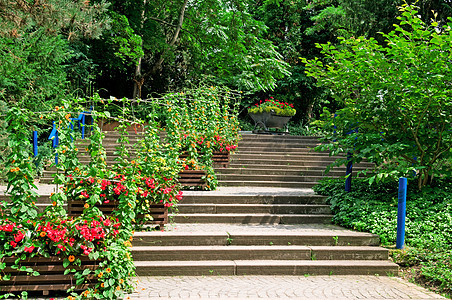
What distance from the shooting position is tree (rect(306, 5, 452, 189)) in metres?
6.56

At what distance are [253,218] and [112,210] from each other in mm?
2676

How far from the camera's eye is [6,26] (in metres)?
8.07

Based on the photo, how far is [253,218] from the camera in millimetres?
7246

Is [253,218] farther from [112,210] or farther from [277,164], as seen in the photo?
[277,164]

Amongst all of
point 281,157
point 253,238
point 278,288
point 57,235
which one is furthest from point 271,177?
point 57,235

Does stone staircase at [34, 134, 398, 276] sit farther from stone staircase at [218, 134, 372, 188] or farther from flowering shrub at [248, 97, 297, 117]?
flowering shrub at [248, 97, 297, 117]

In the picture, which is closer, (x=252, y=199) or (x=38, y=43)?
(x=252, y=199)

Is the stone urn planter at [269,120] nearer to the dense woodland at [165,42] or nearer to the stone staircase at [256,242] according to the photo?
the dense woodland at [165,42]

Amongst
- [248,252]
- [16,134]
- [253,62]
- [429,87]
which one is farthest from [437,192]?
[253,62]

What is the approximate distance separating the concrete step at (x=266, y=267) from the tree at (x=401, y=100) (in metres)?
1.50

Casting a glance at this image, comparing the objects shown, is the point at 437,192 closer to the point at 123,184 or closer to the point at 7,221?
the point at 123,184

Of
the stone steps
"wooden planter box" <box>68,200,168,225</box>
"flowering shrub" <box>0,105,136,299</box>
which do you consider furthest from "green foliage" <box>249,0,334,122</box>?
"flowering shrub" <box>0,105,136,299</box>

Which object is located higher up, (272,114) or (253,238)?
(272,114)

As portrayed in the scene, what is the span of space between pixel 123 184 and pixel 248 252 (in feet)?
6.66
